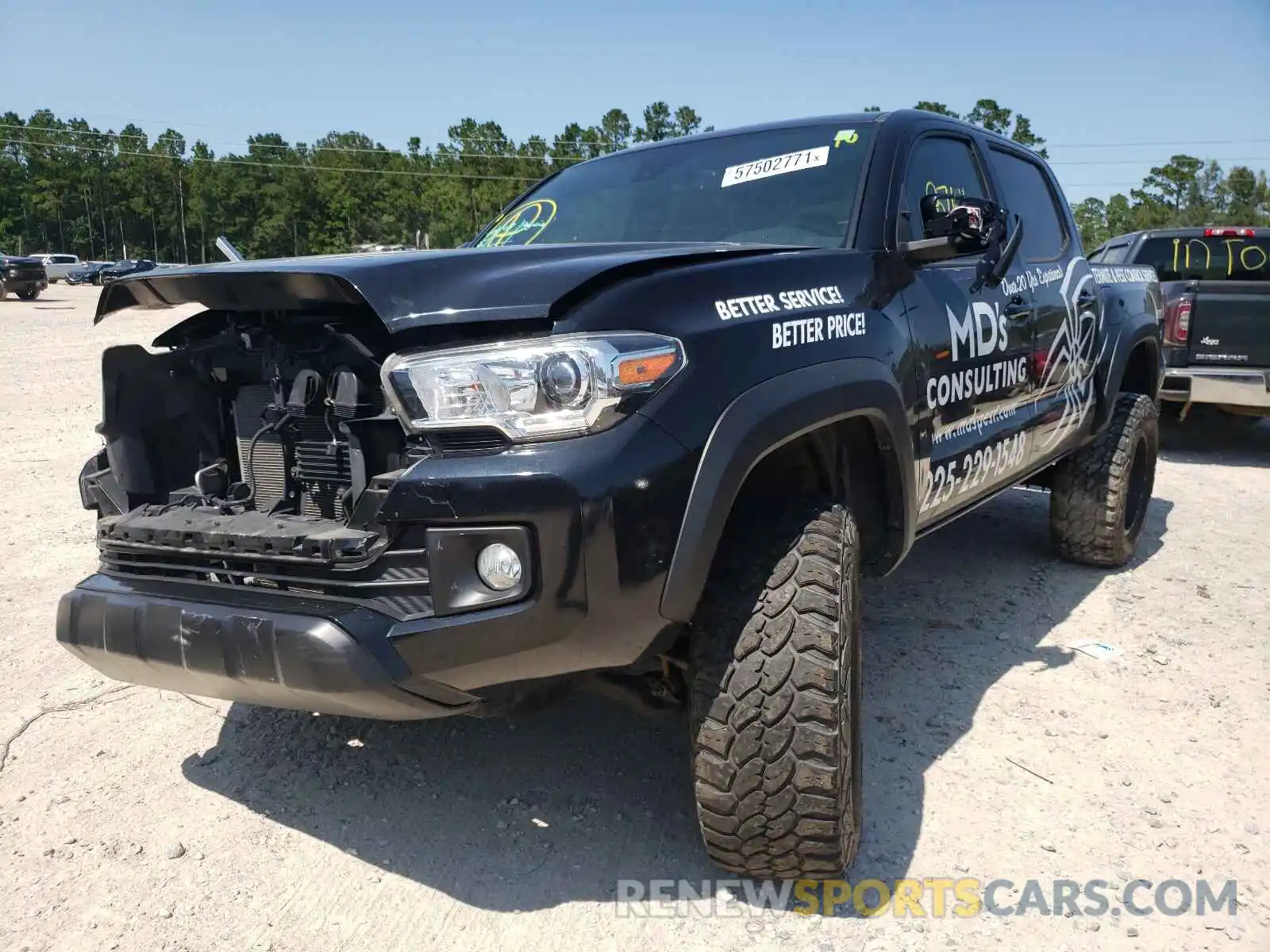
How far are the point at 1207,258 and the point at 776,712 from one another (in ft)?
26.2

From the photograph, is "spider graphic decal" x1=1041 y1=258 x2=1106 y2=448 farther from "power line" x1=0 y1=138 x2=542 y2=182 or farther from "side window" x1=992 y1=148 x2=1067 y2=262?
"power line" x1=0 y1=138 x2=542 y2=182

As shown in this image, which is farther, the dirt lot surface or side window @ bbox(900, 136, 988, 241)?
side window @ bbox(900, 136, 988, 241)

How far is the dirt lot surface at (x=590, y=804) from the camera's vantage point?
220cm

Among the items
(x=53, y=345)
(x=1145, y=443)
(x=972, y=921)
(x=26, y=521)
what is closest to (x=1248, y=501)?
(x=1145, y=443)

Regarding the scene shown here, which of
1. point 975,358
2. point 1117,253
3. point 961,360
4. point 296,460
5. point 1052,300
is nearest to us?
point 296,460

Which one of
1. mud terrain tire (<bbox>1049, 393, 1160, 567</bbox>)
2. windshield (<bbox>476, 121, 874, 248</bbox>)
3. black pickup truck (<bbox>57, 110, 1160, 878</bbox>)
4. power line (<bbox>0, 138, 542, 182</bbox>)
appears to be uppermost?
power line (<bbox>0, 138, 542, 182</bbox>)

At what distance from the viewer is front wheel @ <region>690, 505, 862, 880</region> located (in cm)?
213

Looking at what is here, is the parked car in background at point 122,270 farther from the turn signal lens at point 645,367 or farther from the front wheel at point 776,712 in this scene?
the front wheel at point 776,712

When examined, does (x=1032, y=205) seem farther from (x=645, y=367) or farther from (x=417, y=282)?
(x=417, y=282)

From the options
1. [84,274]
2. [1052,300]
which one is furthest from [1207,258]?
[84,274]

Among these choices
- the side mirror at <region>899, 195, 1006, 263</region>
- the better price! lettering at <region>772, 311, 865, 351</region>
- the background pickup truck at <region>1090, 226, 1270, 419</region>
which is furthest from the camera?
the background pickup truck at <region>1090, 226, 1270, 419</region>

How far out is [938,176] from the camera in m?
3.42

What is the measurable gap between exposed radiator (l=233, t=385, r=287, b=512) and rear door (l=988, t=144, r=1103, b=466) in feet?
8.62

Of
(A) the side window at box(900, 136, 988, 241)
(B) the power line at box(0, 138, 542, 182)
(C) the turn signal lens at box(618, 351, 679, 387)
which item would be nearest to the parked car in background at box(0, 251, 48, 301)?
(A) the side window at box(900, 136, 988, 241)
